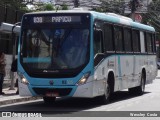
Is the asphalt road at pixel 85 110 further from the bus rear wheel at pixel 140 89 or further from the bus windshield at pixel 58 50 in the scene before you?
the bus rear wheel at pixel 140 89

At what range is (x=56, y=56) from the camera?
45.6ft

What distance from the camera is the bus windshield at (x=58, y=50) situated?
45.4 ft

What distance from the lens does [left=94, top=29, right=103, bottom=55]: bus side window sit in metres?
14.3

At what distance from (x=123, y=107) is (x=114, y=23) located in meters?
3.32

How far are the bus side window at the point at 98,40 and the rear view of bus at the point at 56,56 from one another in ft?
1.34

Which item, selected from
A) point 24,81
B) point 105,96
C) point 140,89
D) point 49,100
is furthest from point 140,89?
point 24,81

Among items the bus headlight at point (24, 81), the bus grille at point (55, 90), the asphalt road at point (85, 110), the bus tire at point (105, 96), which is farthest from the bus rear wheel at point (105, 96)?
the bus headlight at point (24, 81)

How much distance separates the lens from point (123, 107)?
14.9 metres

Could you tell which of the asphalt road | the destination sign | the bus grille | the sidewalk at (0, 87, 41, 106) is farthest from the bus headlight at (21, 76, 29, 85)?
the destination sign

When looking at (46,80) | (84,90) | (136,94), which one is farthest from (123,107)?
(136,94)

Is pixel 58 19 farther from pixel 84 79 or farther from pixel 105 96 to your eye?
Answer: pixel 105 96

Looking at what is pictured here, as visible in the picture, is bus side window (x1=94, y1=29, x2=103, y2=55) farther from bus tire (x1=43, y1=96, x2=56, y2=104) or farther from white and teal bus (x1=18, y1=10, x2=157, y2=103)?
bus tire (x1=43, y1=96, x2=56, y2=104)

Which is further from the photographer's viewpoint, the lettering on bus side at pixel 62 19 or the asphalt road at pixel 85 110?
the lettering on bus side at pixel 62 19

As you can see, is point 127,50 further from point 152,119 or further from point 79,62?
point 152,119
